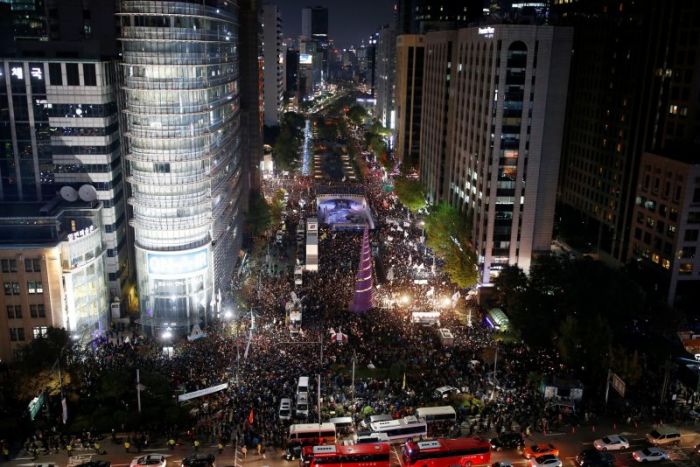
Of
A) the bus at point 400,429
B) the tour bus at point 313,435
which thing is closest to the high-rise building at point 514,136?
the bus at point 400,429

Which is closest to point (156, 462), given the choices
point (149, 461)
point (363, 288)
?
point (149, 461)

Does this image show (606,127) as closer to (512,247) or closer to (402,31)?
(512,247)

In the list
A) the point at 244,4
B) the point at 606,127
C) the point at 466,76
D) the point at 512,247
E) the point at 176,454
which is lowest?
the point at 176,454

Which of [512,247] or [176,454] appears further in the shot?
[512,247]

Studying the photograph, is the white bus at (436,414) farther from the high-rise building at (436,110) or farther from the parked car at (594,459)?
the high-rise building at (436,110)

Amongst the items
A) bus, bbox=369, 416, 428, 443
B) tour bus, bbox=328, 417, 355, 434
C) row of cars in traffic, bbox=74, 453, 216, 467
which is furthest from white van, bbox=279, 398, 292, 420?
row of cars in traffic, bbox=74, 453, 216, 467

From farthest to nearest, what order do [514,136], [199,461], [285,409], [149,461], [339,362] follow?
[514,136]
[339,362]
[285,409]
[199,461]
[149,461]

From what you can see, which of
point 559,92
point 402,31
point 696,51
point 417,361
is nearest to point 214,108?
point 417,361

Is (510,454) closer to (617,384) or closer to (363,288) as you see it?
(617,384)

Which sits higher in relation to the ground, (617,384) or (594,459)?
(617,384)
